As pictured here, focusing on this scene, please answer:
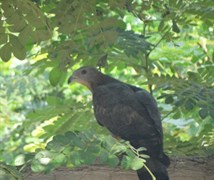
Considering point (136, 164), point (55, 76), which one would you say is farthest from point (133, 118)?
point (136, 164)

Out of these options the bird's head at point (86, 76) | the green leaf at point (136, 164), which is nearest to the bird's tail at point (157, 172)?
the green leaf at point (136, 164)

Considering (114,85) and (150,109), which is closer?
(150,109)

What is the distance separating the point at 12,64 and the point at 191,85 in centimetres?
403

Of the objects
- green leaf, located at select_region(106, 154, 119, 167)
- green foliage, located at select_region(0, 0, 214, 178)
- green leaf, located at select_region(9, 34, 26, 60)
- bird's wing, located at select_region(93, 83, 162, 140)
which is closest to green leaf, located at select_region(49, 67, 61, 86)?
green foliage, located at select_region(0, 0, 214, 178)

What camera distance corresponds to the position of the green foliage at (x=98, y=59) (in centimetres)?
214

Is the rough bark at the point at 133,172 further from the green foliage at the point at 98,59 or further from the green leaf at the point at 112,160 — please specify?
the green leaf at the point at 112,160

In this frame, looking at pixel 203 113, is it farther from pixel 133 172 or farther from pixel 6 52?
pixel 6 52

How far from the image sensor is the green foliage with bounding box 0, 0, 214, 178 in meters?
2.14

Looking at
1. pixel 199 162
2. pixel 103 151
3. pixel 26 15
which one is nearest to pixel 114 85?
pixel 199 162

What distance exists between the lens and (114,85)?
415 centimetres

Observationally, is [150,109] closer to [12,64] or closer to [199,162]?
[199,162]

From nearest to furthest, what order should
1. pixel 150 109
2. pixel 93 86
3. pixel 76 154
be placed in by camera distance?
pixel 76 154 → pixel 150 109 → pixel 93 86

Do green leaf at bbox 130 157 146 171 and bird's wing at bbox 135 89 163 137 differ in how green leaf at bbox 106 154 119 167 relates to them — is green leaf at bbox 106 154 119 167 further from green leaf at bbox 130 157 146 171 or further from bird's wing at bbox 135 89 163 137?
bird's wing at bbox 135 89 163 137

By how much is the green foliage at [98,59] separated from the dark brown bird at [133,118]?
Answer: 3.1 inches
